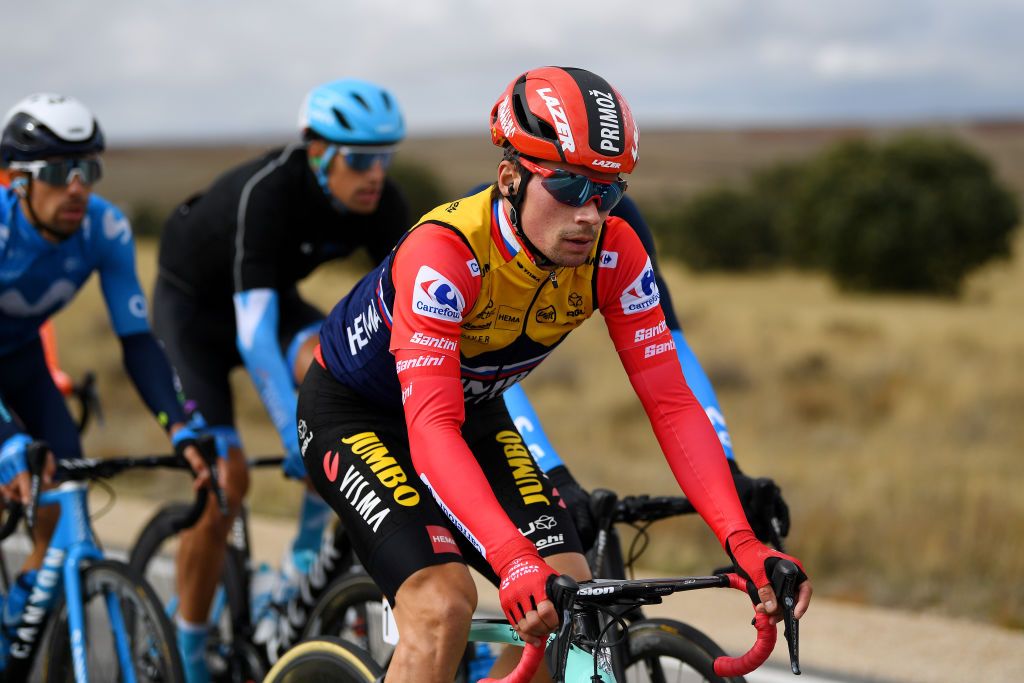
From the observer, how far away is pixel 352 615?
176 inches

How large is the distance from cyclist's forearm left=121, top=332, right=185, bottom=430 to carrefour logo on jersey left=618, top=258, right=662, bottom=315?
2144 mm

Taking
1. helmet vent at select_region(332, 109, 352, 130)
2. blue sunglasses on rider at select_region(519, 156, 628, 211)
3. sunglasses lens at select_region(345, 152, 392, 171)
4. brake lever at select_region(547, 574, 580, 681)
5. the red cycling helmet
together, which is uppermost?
helmet vent at select_region(332, 109, 352, 130)

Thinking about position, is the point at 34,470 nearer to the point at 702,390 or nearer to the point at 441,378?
the point at 441,378

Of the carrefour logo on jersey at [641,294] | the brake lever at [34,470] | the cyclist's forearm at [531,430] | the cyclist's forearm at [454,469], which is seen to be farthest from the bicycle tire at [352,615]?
the carrefour logo on jersey at [641,294]

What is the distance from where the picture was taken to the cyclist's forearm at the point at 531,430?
4055 millimetres

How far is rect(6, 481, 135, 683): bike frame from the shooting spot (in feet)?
14.0

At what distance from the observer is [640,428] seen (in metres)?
16.9

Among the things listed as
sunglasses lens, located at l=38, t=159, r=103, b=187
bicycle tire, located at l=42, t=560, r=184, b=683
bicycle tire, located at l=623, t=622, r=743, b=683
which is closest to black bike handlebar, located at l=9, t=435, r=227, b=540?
bicycle tire, located at l=42, t=560, r=184, b=683

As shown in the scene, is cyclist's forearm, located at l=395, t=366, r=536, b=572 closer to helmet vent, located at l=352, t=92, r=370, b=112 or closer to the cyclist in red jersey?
the cyclist in red jersey

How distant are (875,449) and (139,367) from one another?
448 inches

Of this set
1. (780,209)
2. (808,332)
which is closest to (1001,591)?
(808,332)

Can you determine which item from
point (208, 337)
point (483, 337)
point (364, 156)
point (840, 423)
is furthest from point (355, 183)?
point (840, 423)

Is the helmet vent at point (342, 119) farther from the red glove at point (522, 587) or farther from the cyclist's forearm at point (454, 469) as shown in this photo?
the red glove at point (522, 587)

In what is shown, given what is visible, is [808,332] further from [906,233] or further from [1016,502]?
[1016,502]
